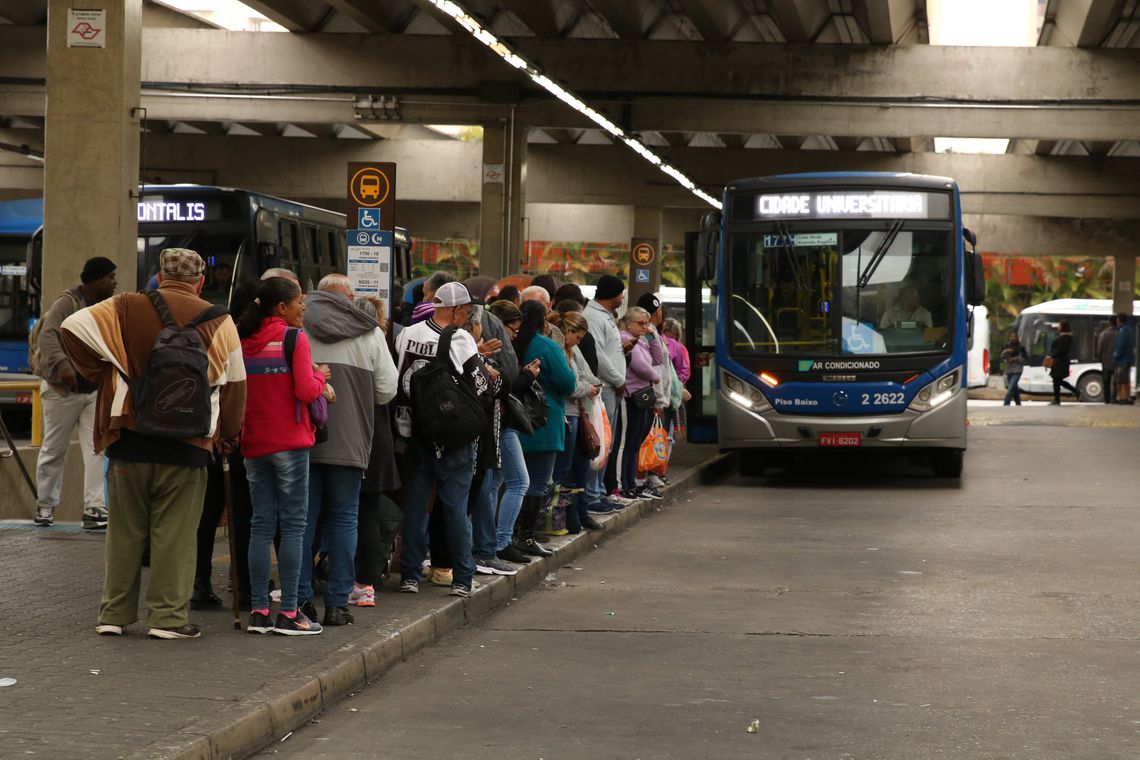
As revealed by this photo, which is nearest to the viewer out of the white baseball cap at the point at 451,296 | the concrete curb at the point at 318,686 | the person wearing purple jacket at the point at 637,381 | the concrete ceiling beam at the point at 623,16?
the concrete curb at the point at 318,686

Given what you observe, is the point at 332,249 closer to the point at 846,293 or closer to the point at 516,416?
the point at 846,293

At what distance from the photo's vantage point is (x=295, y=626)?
8188 millimetres

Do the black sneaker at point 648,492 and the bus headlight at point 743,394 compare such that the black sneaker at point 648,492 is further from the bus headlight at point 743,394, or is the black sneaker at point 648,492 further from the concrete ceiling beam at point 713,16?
the concrete ceiling beam at point 713,16

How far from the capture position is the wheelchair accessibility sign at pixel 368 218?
13211mm

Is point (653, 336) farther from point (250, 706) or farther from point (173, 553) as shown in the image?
point (250, 706)

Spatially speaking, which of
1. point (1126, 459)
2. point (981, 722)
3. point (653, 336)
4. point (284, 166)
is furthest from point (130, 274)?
point (284, 166)

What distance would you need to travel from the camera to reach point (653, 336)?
15766mm

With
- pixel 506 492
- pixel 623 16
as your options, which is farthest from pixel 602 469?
pixel 623 16

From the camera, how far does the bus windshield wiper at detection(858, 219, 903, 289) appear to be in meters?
18.6

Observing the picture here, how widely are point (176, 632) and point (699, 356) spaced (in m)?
14.3

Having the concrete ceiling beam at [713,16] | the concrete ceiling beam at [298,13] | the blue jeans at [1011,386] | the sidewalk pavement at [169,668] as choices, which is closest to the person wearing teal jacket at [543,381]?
the sidewalk pavement at [169,668]

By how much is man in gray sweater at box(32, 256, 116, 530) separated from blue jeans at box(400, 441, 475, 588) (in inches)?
112

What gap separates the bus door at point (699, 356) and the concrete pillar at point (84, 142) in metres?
9.46

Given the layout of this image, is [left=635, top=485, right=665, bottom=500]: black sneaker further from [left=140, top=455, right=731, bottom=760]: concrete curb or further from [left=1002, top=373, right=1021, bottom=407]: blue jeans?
[left=1002, top=373, right=1021, bottom=407]: blue jeans
